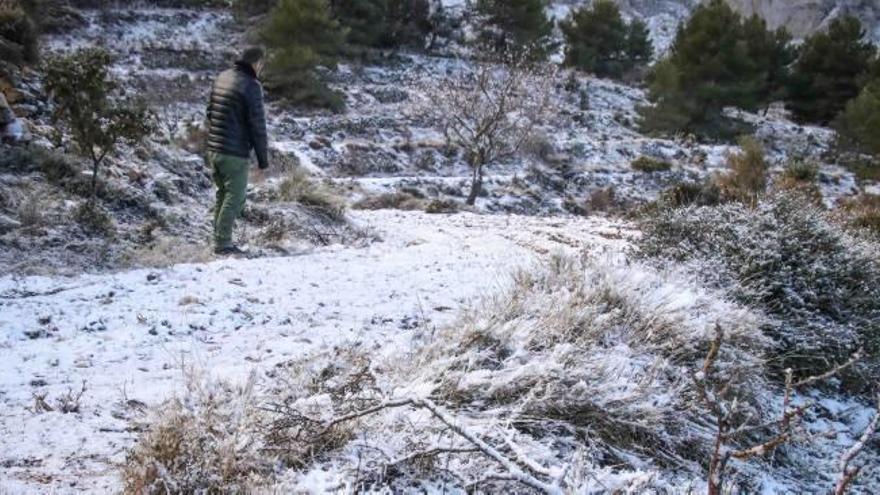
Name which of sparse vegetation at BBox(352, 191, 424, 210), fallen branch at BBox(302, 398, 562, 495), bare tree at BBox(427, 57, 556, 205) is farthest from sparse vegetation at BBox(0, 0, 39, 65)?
fallen branch at BBox(302, 398, 562, 495)

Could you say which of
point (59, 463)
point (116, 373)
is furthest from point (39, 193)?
point (59, 463)

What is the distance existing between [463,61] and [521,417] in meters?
27.6

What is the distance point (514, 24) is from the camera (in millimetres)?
28781

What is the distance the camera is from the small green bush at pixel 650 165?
61.5 feet

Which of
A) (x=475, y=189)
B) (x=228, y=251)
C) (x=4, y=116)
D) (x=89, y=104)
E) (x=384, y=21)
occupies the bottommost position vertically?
(x=475, y=189)

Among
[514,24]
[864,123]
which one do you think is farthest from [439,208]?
[514,24]

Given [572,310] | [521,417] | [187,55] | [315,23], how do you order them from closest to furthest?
[521,417] → [572,310] → [315,23] → [187,55]

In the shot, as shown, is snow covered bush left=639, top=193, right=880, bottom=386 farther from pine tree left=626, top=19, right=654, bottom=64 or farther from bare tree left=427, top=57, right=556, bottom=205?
pine tree left=626, top=19, right=654, bottom=64

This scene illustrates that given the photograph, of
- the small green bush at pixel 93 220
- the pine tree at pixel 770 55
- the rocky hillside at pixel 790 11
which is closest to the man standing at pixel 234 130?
the small green bush at pixel 93 220

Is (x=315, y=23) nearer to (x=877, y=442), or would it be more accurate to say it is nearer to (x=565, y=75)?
(x=565, y=75)

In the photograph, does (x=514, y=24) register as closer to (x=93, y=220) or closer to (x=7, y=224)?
(x=93, y=220)

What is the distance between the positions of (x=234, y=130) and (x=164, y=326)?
2385 millimetres

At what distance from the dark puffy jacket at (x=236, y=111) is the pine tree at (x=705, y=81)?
20974mm

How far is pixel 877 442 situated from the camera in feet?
12.4
